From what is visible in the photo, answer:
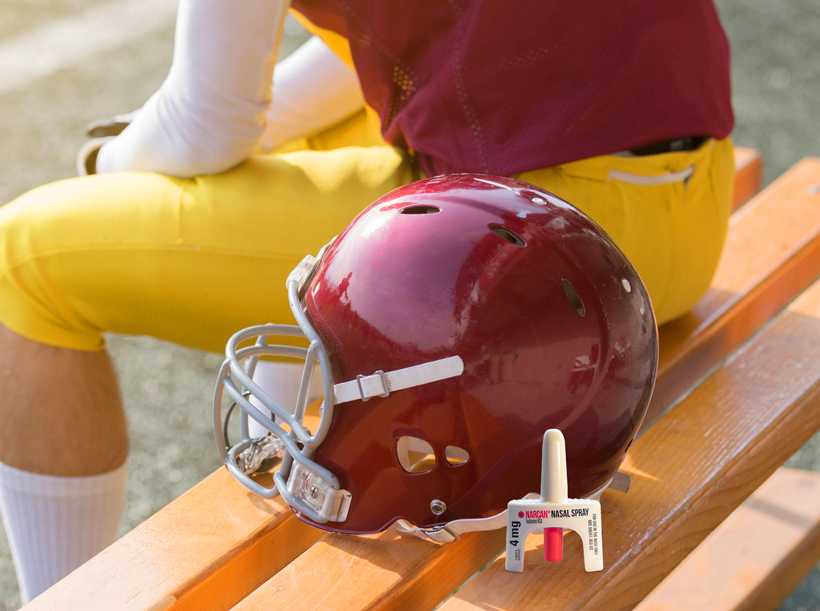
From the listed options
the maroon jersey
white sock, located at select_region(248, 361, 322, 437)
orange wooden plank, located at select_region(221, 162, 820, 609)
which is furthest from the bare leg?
the maroon jersey

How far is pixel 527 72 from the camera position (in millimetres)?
1260

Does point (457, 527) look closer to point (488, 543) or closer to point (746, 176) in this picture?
point (488, 543)

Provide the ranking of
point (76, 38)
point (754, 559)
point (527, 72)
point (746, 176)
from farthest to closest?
point (76, 38), point (746, 176), point (754, 559), point (527, 72)

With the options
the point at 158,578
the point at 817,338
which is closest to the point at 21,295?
the point at 158,578

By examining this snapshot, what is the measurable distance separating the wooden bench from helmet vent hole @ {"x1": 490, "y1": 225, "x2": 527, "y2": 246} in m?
0.35

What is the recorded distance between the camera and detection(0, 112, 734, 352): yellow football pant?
1321 millimetres

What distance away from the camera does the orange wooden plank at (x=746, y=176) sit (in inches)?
83.9

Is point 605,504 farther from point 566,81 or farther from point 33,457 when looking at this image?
point 33,457

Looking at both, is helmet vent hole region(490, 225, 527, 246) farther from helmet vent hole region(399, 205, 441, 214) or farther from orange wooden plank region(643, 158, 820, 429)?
orange wooden plank region(643, 158, 820, 429)

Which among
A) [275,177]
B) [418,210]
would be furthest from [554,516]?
[275,177]

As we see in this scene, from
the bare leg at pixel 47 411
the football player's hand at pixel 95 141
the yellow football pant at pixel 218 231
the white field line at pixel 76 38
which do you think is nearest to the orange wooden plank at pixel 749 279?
the yellow football pant at pixel 218 231

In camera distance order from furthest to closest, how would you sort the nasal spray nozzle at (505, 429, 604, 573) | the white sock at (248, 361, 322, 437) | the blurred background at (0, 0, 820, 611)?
the blurred background at (0, 0, 820, 611) < the white sock at (248, 361, 322, 437) < the nasal spray nozzle at (505, 429, 604, 573)

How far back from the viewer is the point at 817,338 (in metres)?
1.51

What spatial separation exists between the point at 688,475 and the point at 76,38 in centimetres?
427
